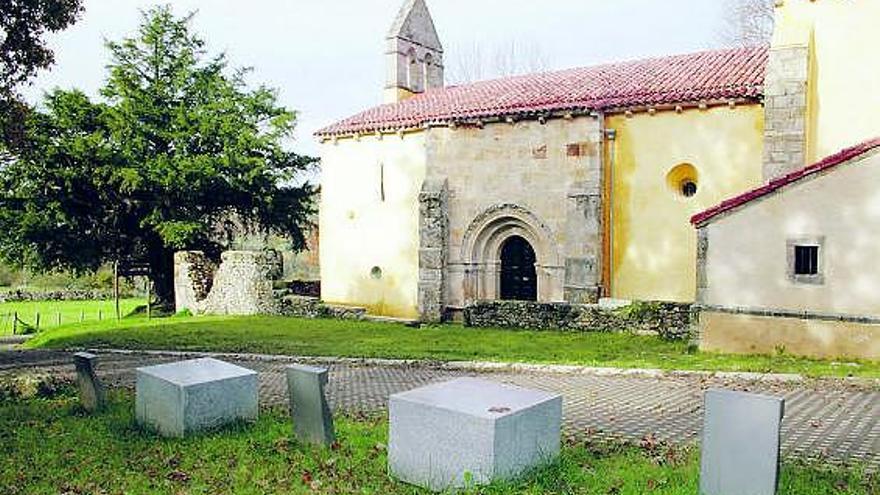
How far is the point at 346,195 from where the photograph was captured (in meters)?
25.4

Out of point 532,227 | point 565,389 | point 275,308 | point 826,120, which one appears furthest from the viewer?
A: point 275,308

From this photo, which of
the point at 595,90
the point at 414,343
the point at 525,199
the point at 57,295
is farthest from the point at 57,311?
the point at 595,90

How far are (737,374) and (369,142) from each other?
53.6 ft

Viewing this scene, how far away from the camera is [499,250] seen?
21984mm

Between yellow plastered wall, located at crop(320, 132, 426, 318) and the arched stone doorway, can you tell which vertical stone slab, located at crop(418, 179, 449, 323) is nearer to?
yellow plastered wall, located at crop(320, 132, 426, 318)

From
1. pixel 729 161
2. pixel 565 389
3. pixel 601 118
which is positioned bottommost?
pixel 565 389

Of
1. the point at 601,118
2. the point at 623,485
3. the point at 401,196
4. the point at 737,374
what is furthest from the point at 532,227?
the point at 623,485

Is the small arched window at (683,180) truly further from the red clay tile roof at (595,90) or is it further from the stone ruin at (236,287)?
the stone ruin at (236,287)

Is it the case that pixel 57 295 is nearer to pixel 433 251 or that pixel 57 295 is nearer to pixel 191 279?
pixel 191 279

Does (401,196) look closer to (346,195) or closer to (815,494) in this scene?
(346,195)

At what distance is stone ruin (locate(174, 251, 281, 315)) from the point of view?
2312cm

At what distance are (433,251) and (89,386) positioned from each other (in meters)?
13.9

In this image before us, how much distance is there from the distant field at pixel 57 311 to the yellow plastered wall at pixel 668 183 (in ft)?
71.5

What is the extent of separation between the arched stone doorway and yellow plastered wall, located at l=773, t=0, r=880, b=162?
8.34 m
